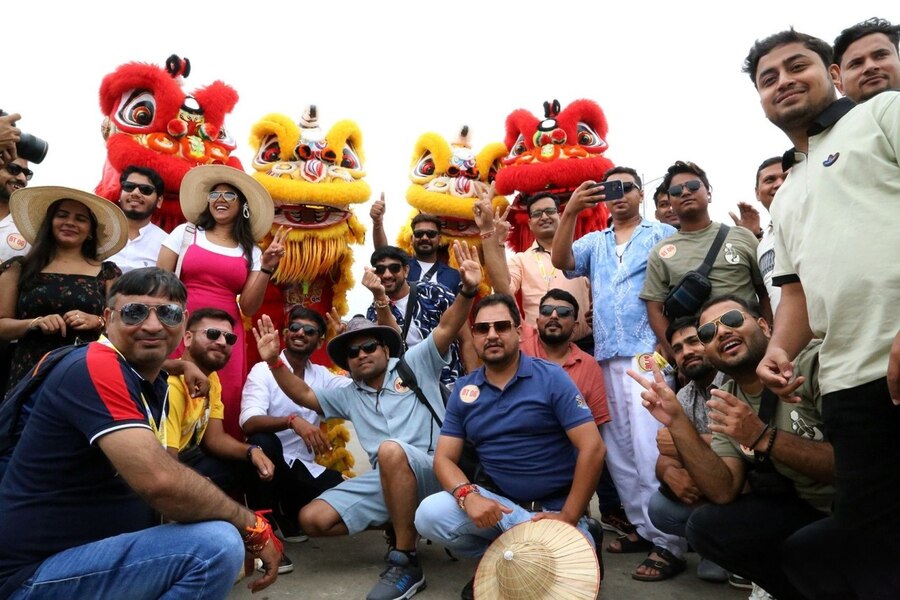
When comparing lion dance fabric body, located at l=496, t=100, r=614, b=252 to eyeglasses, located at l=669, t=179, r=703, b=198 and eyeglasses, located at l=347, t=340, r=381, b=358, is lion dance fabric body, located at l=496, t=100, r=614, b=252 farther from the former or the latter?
eyeglasses, located at l=347, t=340, r=381, b=358

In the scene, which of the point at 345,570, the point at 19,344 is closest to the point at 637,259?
the point at 345,570

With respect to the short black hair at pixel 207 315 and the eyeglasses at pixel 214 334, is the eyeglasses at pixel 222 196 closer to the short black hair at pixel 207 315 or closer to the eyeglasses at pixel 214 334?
the short black hair at pixel 207 315

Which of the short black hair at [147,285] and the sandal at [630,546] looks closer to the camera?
the short black hair at [147,285]

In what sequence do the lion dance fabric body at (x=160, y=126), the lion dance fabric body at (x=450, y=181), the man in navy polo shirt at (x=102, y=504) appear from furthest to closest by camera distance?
1. the lion dance fabric body at (x=450, y=181)
2. the lion dance fabric body at (x=160, y=126)
3. the man in navy polo shirt at (x=102, y=504)

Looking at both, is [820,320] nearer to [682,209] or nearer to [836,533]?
[836,533]

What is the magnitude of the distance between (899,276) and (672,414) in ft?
3.45

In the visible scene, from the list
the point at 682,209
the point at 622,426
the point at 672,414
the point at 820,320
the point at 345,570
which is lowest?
the point at 345,570

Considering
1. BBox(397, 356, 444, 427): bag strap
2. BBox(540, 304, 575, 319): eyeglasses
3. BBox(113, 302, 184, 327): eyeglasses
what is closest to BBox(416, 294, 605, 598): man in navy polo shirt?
BBox(397, 356, 444, 427): bag strap

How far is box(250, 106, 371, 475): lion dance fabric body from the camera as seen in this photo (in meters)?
5.04

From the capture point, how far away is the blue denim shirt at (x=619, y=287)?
3.65m

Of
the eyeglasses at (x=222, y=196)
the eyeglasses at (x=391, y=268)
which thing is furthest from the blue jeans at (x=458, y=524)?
the eyeglasses at (x=222, y=196)

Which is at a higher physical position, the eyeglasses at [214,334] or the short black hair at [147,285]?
the short black hair at [147,285]

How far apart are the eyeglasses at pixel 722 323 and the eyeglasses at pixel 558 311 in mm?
1113

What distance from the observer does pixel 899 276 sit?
68.2 inches
